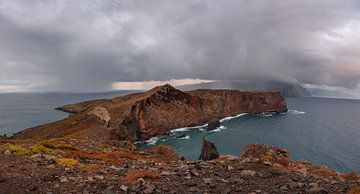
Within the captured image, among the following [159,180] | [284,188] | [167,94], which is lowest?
[159,180]

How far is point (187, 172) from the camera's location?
627 inches

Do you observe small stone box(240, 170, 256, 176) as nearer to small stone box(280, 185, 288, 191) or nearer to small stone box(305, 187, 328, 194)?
small stone box(280, 185, 288, 191)

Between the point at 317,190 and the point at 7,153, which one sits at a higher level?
the point at 317,190

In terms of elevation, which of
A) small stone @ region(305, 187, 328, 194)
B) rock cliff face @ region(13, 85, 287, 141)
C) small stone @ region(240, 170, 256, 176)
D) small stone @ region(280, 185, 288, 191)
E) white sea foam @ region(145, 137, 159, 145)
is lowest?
white sea foam @ region(145, 137, 159, 145)

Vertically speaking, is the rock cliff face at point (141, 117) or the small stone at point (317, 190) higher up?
the small stone at point (317, 190)

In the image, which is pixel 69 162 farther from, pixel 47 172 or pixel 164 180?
pixel 164 180

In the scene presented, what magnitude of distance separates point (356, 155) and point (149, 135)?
82.5 m

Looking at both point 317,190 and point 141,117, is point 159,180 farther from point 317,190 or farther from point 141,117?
point 141,117

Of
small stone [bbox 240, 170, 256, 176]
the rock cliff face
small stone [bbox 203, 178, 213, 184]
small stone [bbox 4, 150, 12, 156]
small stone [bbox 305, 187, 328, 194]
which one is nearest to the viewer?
small stone [bbox 305, 187, 328, 194]

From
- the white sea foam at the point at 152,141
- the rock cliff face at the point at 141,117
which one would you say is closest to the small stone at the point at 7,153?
the rock cliff face at the point at 141,117

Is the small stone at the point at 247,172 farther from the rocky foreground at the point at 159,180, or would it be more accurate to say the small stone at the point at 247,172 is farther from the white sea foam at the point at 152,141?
the white sea foam at the point at 152,141

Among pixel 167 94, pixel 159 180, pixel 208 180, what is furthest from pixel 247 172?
pixel 167 94

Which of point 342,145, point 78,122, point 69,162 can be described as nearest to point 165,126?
point 78,122

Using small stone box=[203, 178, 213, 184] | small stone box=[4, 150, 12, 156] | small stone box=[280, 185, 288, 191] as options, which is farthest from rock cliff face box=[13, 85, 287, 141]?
small stone box=[280, 185, 288, 191]
